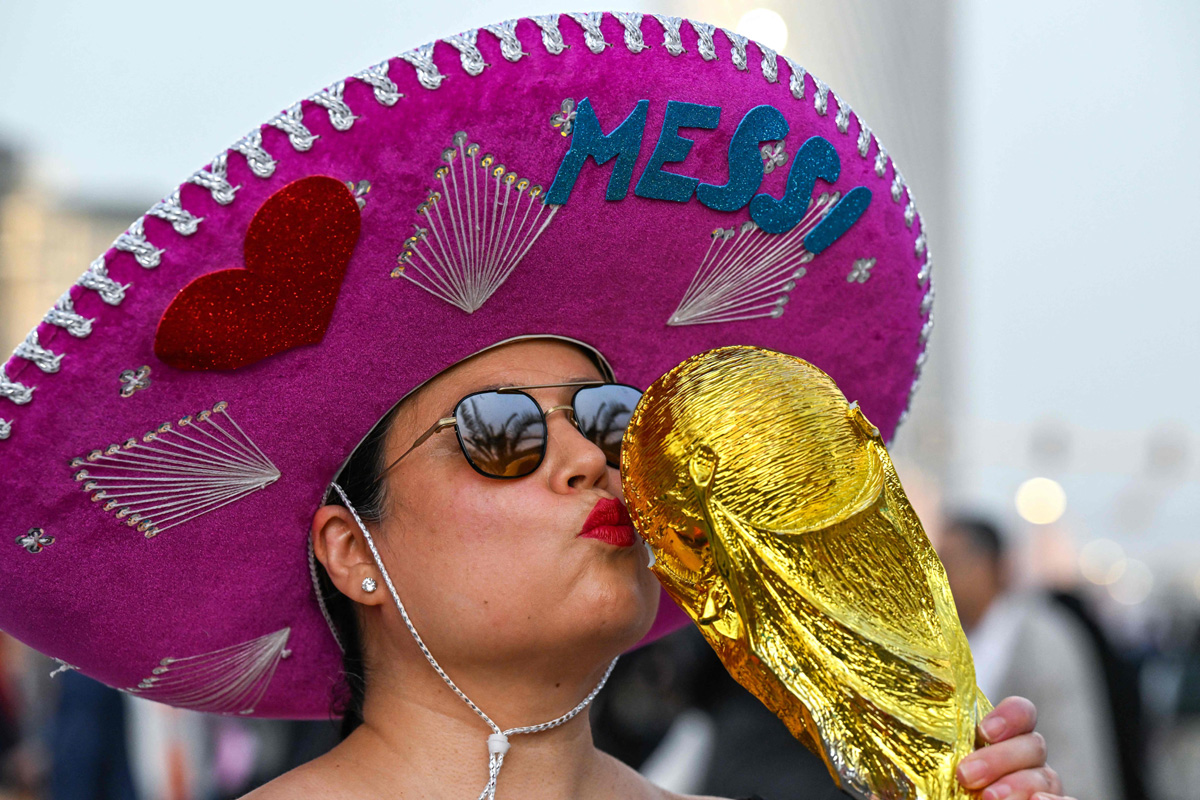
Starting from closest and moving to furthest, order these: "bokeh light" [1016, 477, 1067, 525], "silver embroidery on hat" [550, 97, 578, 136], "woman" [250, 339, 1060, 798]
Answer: "silver embroidery on hat" [550, 97, 578, 136]
"woman" [250, 339, 1060, 798]
"bokeh light" [1016, 477, 1067, 525]

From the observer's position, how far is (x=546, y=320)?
1.94 meters

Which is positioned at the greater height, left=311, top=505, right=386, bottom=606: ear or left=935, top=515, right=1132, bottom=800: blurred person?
left=311, top=505, right=386, bottom=606: ear

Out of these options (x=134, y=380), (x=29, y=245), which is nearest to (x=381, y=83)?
(x=134, y=380)

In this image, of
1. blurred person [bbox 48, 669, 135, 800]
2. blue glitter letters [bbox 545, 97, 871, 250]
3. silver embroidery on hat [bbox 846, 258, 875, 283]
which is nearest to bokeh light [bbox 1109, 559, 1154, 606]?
blurred person [bbox 48, 669, 135, 800]

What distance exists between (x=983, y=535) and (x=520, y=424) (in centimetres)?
427

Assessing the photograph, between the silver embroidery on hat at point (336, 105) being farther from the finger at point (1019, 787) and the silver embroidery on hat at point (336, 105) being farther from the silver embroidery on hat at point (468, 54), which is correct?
the finger at point (1019, 787)

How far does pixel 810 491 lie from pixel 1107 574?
62851mm

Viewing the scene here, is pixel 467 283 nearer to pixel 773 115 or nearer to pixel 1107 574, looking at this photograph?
pixel 773 115

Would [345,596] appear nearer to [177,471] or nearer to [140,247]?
[177,471]

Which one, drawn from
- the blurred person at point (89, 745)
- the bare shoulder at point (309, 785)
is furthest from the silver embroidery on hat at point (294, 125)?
the blurred person at point (89, 745)

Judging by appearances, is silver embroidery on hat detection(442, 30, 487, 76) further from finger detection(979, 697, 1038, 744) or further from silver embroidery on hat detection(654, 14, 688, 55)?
finger detection(979, 697, 1038, 744)

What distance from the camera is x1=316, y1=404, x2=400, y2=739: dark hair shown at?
75.4 inches

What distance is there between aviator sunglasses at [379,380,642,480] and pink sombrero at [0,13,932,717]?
0.32 ft

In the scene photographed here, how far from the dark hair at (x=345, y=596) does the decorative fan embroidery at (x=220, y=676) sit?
0.35 ft
